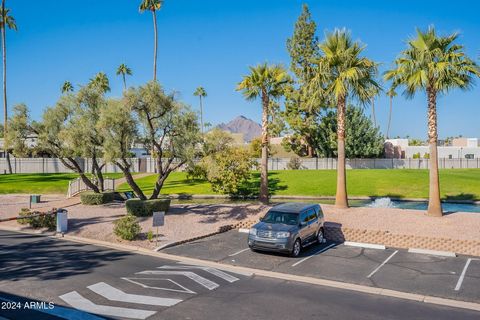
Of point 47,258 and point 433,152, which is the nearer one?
point 47,258

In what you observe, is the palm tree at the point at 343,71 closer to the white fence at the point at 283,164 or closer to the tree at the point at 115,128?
the tree at the point at 115,128

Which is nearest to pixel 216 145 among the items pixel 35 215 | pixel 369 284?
pixel 35 215

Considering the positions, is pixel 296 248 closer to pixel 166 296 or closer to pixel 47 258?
pixel 166 296

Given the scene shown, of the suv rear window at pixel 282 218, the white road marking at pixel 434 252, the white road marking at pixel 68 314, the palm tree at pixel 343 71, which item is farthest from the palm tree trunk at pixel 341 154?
the white road marking at pixel 68 314

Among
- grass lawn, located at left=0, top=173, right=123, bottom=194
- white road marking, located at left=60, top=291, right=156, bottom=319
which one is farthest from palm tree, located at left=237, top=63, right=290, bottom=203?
grass lawn, located at left=0, top=173, right=123, bottom=194

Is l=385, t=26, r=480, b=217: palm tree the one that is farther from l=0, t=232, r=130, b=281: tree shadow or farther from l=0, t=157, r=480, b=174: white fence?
l=0, t=157, r=480, b=174: white fence

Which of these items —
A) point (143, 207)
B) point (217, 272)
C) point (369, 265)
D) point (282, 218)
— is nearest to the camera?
point (217, 272)

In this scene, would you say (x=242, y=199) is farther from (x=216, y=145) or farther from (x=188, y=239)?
(x=188, y=239)

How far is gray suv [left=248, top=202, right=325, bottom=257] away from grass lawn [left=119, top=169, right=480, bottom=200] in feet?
80.7

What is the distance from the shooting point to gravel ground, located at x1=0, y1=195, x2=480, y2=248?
20.2 m

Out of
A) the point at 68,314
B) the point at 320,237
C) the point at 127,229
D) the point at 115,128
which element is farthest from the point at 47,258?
the point at 320,237

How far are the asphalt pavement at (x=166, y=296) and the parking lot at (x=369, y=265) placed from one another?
53.6 inches

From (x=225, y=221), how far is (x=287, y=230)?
→ 25.6 ft

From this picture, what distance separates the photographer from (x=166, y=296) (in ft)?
39.0
